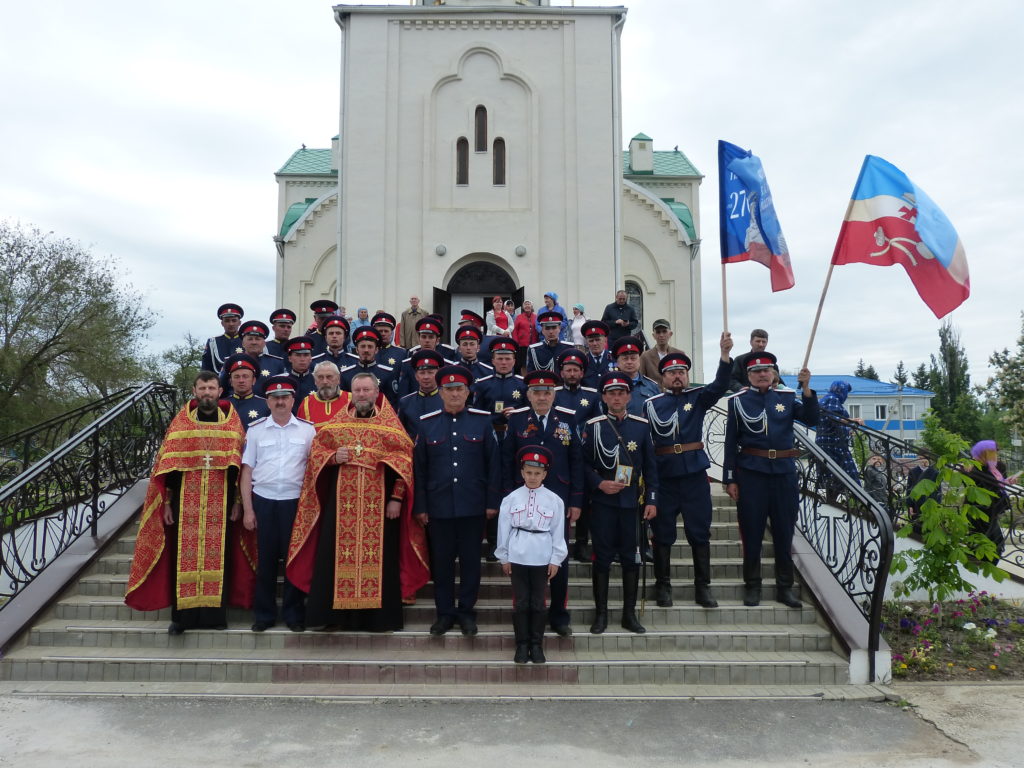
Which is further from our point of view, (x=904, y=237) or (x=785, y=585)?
(x=785, y=585)

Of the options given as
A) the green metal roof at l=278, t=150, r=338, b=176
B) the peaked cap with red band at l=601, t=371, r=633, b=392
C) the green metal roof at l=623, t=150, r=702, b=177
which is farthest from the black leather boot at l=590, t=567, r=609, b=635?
the green metal roof at l=623, t=150, r=702, b=177

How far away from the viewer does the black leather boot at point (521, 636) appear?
217 inches

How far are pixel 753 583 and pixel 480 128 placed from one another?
505 inches

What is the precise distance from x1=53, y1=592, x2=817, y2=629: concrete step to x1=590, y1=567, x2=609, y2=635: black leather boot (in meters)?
0.26

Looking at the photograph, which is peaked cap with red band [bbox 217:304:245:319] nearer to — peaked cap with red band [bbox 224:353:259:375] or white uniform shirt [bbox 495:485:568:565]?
peaked cap with red band [bbox 224:353:259:375]

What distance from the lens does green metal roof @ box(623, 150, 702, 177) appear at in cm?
2677

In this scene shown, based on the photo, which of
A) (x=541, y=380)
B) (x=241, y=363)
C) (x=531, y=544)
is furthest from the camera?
(x=241, y=363)

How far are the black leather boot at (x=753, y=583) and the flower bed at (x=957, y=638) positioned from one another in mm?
1129

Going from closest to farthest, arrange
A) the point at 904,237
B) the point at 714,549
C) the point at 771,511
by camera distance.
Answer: the point at 904,237 < the point at 771,511 < the point at 714,549

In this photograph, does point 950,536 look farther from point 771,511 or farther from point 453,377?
point 453,377

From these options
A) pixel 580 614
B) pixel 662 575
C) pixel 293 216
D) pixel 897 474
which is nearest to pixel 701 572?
pixel 662 575

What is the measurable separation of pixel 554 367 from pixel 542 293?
25.4ft

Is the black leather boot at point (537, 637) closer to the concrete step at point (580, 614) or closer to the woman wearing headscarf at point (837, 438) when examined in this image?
the concrete step at point (580, 614)

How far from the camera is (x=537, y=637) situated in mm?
5539
